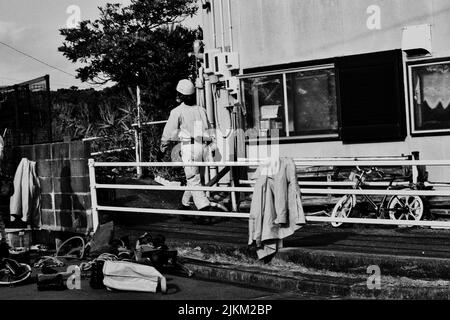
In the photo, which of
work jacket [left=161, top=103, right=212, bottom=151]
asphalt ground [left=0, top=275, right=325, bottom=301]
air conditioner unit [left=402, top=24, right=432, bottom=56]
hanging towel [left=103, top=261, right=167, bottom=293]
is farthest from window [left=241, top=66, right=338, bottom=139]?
hanging towel [left=103, top=261, right=167, bottom=293]

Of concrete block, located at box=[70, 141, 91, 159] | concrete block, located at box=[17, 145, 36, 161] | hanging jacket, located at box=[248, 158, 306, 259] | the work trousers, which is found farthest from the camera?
concrete block, located at box=[17, 145, 36, 161]

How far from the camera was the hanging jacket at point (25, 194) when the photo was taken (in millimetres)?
12188

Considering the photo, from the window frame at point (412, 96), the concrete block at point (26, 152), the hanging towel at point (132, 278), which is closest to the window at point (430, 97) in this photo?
the window frame at point (412, 96)

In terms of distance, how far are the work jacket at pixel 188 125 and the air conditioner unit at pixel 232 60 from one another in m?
2.07

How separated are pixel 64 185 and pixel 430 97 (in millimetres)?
5804

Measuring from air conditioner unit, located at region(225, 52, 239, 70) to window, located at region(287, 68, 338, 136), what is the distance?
3.42 ft

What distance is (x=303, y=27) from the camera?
42.6 feet

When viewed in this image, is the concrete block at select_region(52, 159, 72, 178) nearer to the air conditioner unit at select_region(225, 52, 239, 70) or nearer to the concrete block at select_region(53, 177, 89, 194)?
the concrete block at select_region(53, 177, 89, 194)

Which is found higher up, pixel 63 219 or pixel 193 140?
pixel 193 140

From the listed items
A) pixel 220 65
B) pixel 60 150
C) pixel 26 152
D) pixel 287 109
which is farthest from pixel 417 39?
pixel 26 152

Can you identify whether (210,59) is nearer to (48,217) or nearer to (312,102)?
(312,102)

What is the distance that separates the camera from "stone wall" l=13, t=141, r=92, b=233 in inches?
470

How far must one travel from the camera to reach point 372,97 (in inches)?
489

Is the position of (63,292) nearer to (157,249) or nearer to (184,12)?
(157,249)
